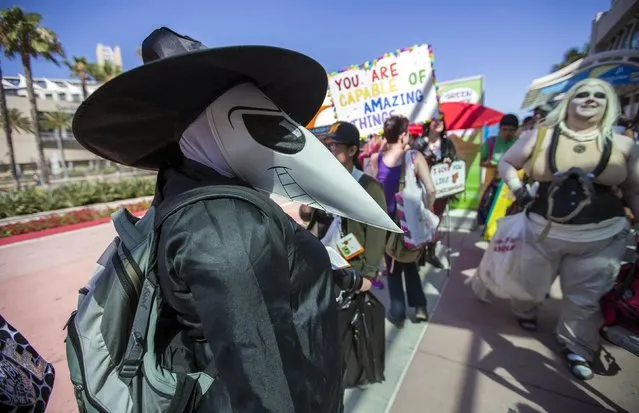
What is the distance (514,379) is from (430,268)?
6.43 ft

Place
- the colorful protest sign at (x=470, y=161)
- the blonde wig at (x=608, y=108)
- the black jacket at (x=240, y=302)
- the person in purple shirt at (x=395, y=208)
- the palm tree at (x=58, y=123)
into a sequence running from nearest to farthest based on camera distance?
1. the black jacket at (x=240, y=302)
2. the blonde wig at (x=608, y=108)
3. the person in purple shirt at (x=395, y=208)
4. the colorful protest sign at (x=470, y=161)
5. the palm tree at (x=58, y=123)

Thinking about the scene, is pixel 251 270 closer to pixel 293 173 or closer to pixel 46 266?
pixel 293 173

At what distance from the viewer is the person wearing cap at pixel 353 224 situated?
2.04m

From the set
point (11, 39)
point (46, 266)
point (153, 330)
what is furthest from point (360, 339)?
point (11, 39)

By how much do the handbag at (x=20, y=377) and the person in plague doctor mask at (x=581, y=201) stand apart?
2.82 m

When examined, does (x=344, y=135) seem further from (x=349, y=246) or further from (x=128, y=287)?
(x=128, y=287)

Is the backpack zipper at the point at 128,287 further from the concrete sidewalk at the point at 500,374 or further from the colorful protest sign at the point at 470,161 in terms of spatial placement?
the colorful protest sign at the point at 470,161

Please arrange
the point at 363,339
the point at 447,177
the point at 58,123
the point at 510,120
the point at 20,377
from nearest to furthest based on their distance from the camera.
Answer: the point at 20,377
the point at 363,339
the point at 447,177
the point at 510,120
the point at 58,123

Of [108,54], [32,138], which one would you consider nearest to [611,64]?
[32,138]

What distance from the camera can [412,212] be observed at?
269cm

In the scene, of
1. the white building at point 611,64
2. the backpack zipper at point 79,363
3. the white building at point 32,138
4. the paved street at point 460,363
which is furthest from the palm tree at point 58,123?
the backpack zipper at point 79,363

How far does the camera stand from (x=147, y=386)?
774 mm

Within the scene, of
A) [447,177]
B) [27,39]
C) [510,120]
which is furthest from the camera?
[27,39]

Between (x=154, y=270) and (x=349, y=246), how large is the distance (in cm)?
130
